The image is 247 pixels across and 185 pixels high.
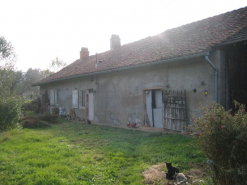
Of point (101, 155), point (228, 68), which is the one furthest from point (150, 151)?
point (228, 68)

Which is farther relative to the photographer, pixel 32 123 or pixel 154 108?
pixel 32 123

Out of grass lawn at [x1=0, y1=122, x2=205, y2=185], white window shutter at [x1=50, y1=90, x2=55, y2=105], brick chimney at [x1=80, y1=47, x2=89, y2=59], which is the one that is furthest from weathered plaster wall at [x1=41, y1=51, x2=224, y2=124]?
brick chimney at [x1=80, y1=47, x2=89, y2=59]

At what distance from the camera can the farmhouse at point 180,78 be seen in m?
7.20

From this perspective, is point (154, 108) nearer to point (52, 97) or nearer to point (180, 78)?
point (180, 78)

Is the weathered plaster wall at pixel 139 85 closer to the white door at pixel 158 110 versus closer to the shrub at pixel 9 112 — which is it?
the white door at pixel 158 110

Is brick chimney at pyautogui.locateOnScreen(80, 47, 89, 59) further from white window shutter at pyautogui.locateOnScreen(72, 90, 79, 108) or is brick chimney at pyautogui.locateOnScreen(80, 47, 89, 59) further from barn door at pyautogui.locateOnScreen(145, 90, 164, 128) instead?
barn door at pyautogui.locateOnScreen(145, 90, 164, 128)

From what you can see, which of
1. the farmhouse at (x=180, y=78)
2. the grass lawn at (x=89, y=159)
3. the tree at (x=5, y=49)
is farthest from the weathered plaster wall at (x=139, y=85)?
the tree at (x=5, y=49)

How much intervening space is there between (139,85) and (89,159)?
5.24m

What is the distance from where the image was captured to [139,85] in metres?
9.85

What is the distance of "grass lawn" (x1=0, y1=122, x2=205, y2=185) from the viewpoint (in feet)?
13.9

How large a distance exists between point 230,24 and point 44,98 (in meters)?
16.2

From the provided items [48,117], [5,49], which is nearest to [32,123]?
[48,117]

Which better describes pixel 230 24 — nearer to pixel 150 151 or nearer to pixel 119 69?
pixel 119 69

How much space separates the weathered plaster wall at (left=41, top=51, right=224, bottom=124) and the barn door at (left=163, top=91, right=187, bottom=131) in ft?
0.70
